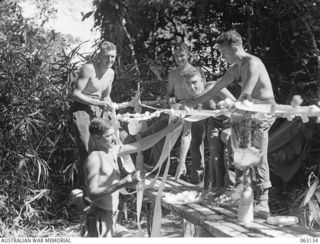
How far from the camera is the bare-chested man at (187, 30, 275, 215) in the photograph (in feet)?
12.8

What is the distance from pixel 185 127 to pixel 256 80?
1.75 metres

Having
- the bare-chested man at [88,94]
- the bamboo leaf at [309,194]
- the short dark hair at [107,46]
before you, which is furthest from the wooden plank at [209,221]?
the short dark hair at [107,46]

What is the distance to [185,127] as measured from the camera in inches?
218

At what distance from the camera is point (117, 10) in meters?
7.60

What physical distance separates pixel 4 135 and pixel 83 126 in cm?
146

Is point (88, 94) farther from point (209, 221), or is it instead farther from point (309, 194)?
point (309, 194)

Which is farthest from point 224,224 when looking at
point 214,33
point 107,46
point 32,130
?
point 214,33

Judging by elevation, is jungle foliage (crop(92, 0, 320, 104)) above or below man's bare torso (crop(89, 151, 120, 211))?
above

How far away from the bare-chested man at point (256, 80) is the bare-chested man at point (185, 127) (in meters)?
1.28

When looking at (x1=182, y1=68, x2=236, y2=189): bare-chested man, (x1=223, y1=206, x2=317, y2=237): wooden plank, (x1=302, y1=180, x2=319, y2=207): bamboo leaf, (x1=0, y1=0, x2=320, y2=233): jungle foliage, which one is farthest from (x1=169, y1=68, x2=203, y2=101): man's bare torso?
(x1=223, y1=206, x2=317, y2=237): wooden plank

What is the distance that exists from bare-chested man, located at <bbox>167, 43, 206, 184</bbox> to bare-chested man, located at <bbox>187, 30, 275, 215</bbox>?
1276 millimetres

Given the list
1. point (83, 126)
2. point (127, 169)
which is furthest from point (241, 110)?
point (83, 126)

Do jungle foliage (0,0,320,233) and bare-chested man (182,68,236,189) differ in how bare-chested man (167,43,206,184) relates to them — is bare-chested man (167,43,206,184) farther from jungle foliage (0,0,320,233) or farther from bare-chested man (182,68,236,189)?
jungle foliage (0,0,320,233)

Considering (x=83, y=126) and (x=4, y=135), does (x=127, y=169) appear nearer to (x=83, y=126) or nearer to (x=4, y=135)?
(x=83, y=126)
